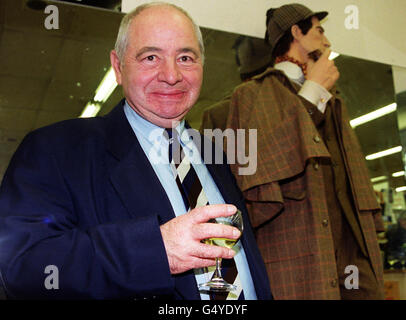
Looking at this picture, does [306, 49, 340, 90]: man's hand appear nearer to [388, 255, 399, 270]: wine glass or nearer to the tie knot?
the tie knot

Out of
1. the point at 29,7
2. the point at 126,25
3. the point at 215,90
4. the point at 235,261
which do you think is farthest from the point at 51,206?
the point at 215,90

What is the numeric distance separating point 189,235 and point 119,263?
15cm

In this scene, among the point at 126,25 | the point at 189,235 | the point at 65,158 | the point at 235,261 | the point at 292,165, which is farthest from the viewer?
the point at 292,165

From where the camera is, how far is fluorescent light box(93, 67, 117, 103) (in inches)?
65.7

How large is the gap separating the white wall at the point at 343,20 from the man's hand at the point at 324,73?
0.46 metres

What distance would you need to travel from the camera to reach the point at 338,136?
174cm

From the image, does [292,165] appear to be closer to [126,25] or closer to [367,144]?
[126,25]

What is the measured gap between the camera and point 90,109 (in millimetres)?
1656

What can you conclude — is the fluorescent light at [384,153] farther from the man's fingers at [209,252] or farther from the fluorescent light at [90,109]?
the man's fingers at [209,252]

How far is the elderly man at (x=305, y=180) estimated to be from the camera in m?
1.45

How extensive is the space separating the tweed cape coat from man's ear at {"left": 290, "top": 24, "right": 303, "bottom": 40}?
0.98 ft

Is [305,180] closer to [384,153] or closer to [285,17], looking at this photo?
[285,17]

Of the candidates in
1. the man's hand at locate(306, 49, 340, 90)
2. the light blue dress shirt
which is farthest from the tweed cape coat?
the light blue dress shirt

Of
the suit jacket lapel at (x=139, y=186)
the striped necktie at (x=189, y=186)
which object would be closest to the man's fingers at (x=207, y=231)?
the suit jacket lapel at (x=139, y=186)
